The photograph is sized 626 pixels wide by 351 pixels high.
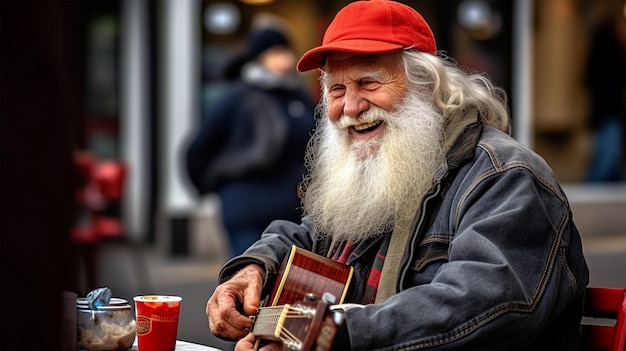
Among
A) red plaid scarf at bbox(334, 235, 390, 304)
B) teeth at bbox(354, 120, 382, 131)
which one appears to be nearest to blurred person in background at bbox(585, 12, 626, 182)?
teeth at bbox(354, 120, 382, 131)

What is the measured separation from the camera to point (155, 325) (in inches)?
109

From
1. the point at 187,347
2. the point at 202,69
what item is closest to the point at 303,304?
the point at 187,347

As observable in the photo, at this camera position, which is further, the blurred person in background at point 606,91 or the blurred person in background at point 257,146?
the blurred person in background at point 606,91

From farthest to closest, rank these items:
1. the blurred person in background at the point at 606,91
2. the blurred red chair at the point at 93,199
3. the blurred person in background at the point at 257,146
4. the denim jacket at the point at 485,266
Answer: the blurred person in background at the point at 606,91
the blurred red chair at the point at 93,199
the blurred person in background at the point at 257,146
the denim jacket at the point at 485,266

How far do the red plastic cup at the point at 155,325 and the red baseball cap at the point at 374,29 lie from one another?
800 millimetres

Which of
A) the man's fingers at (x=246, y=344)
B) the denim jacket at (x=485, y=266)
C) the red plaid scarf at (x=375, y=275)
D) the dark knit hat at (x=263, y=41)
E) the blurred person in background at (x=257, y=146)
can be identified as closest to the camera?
the denim jacket at (x=485, y=266)

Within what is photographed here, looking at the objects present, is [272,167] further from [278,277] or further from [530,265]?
[530,265]

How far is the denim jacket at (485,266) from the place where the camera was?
244 centimetres

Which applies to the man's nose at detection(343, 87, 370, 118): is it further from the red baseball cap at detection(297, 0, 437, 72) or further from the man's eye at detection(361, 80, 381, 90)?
the red baseball cap at detection(297, 0, 437, 72)

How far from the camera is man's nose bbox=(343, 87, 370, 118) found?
119 inches

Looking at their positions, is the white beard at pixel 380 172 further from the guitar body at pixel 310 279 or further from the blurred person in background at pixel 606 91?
the blurred person in background at pixel 606 91

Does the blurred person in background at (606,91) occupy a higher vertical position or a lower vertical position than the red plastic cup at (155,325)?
lower

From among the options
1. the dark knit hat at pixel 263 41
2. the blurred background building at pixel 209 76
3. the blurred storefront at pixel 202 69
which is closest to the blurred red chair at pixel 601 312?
the dark knit hat at pixel 263 41

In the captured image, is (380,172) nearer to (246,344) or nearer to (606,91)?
(246,344)
